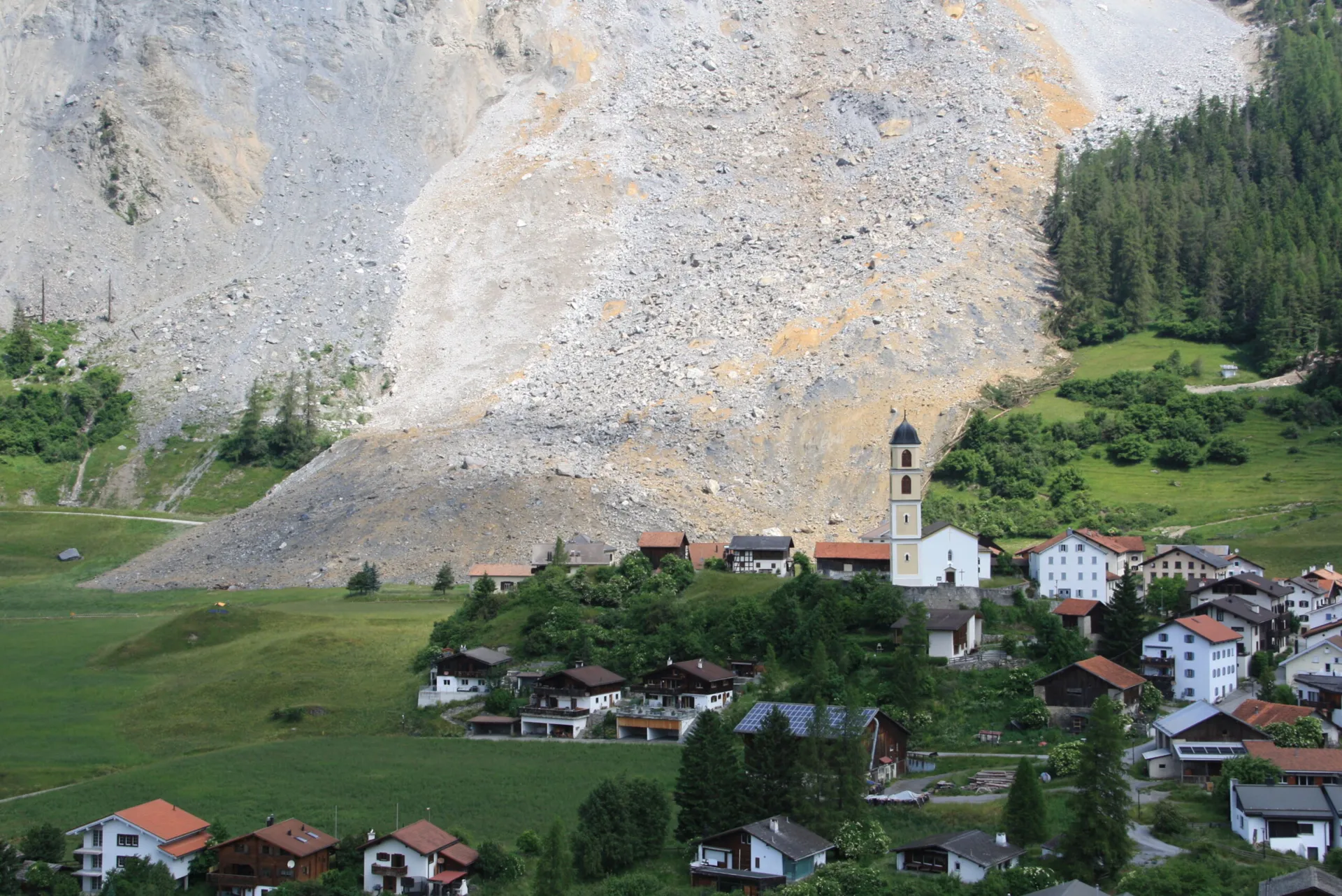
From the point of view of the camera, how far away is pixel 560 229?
131250 mm

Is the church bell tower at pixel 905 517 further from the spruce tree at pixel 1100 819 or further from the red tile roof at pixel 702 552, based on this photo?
the spruce tree at pixel 1100 819

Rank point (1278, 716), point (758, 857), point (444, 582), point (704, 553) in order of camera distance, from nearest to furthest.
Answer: point (758, 857) → point (1278, 716) → point (704, 553) → point (444, 582)

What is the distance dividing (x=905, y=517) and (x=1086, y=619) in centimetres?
945

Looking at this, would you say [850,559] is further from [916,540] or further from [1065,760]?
[1065,760]

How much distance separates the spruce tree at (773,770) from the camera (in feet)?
141

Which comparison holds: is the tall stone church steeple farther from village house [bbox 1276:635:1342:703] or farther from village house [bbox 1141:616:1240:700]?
village house [bbox 1276:635:1342:703]

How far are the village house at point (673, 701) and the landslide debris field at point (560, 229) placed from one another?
94.4 ft

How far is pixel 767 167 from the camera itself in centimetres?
13562

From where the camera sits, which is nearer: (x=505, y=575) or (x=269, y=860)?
(x=269, y=860)

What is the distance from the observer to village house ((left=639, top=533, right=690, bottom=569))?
252 ft

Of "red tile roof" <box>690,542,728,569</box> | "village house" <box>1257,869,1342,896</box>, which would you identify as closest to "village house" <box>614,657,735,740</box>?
"red tile roof" <box>690,542,728,569</box>

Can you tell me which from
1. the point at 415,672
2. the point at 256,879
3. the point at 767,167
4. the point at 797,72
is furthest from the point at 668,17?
the point at 256,879

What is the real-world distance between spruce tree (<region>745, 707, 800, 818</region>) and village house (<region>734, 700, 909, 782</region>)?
1.41 metres

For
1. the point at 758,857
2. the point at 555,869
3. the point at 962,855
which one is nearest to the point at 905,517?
the point at 758,857
